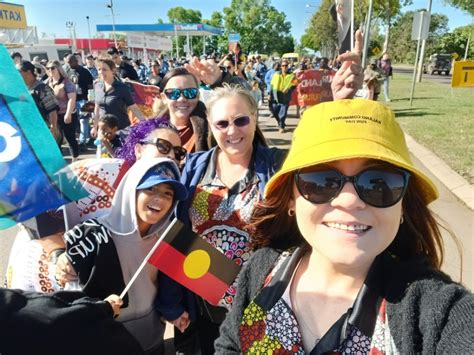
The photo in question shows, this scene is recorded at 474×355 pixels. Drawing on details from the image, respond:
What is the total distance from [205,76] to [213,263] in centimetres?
252

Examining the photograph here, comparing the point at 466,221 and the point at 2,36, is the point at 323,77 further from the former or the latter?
the point at 2,36

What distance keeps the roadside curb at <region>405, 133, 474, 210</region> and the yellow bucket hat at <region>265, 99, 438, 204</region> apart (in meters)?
4.60

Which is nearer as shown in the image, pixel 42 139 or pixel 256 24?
pixel 42 139

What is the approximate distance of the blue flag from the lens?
1397 millimetres

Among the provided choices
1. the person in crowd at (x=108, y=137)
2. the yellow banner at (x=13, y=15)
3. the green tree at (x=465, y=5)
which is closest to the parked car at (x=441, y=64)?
the green tree at (x=465, y=5)

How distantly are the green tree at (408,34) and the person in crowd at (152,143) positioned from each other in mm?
60262

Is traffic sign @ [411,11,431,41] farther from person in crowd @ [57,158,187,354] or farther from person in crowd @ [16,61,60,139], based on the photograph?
person in crowd @ [57,158,187,354]

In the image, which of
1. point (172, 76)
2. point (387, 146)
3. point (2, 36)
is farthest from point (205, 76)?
point (387, 146)

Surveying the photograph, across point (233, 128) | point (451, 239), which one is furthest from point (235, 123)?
point (451, 239)

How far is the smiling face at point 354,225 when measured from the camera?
113 cm

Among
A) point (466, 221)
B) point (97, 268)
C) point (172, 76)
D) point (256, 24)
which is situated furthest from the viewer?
point (256, 24)

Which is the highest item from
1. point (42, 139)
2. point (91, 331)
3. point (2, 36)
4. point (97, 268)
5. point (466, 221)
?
point (2, 36)

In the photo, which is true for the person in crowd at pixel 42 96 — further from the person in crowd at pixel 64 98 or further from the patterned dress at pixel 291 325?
the patterned dress at pixel 291 325

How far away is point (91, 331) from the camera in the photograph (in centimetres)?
107
